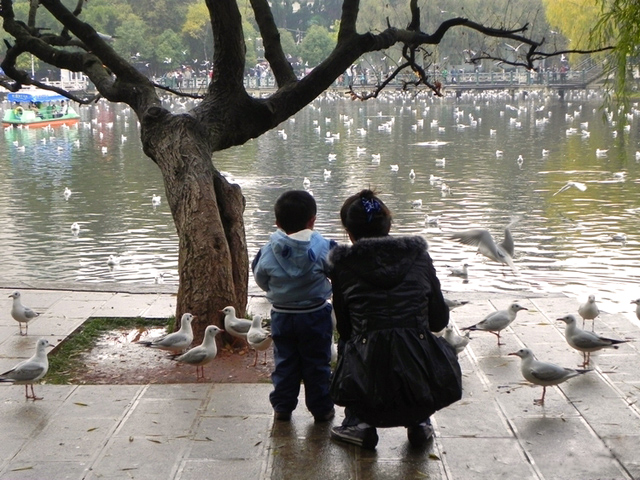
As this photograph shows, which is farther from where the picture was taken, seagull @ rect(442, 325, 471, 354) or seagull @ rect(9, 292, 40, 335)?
seagull @ rect(9, 292, 40, 335)

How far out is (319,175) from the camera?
20.8 meters

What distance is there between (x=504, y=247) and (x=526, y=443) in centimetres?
411

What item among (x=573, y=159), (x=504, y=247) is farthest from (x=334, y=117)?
(x=504, y=247)

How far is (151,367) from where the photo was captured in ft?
18.2

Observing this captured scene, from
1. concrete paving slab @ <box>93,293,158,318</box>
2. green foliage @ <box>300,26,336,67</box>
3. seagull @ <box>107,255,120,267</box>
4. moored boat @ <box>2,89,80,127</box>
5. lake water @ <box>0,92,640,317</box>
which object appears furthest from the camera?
green foliage @ <box>300,26,336,67</box>

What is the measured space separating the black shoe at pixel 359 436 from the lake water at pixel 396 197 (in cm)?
116

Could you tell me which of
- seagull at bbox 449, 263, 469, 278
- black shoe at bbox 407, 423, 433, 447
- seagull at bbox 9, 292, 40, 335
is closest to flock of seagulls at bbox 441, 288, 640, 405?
black shoe at bbox 407, 423, 433, 447

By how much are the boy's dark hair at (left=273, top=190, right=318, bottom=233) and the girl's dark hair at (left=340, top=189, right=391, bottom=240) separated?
39 centimetres

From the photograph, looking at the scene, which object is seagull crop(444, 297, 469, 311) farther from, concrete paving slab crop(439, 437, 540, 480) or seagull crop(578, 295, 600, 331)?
concrete paving slab crop(439, 437, 540, 480)

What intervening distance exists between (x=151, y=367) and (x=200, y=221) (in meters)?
1.05

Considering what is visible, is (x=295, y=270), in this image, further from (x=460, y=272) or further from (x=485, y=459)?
(x=460, y=272)

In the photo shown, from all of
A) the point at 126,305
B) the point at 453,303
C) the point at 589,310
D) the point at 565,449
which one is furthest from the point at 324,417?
the point at 126,305

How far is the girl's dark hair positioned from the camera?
3.79m

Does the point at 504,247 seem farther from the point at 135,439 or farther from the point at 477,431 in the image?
the point at 135,439
